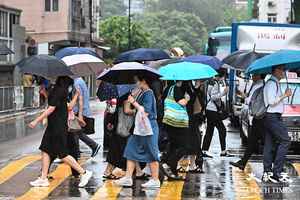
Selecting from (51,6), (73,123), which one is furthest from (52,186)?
(51,6)

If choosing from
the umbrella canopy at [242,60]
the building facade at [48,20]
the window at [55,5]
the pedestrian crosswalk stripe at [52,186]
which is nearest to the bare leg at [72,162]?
the pedestrian crosswalk stripe at [52,186]

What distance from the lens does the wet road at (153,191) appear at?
9.63 m

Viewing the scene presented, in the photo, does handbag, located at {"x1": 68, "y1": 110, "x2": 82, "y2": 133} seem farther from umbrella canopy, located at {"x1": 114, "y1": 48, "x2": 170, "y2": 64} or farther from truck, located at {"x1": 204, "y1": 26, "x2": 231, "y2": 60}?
truck, located at {"x1": 204, "y1": 26, "x2": 231, "y2": 60}

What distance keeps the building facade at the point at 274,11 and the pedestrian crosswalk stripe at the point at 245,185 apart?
215ft

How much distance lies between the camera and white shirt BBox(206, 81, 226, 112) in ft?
45.1

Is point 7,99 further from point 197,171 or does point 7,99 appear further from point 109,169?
point 109,169

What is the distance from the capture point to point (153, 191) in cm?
995

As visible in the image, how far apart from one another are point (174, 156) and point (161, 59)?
6.14 ft

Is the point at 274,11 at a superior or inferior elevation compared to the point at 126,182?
superior

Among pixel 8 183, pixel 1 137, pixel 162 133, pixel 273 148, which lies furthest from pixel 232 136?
pixel 8 183

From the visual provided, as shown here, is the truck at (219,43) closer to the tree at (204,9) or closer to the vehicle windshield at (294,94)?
the vehicle windshield at (294,94)

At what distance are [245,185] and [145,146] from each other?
169 cm

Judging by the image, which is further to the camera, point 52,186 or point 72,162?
point 72,162

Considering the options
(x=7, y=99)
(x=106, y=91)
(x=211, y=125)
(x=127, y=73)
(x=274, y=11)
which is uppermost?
(x=274, y=11)
